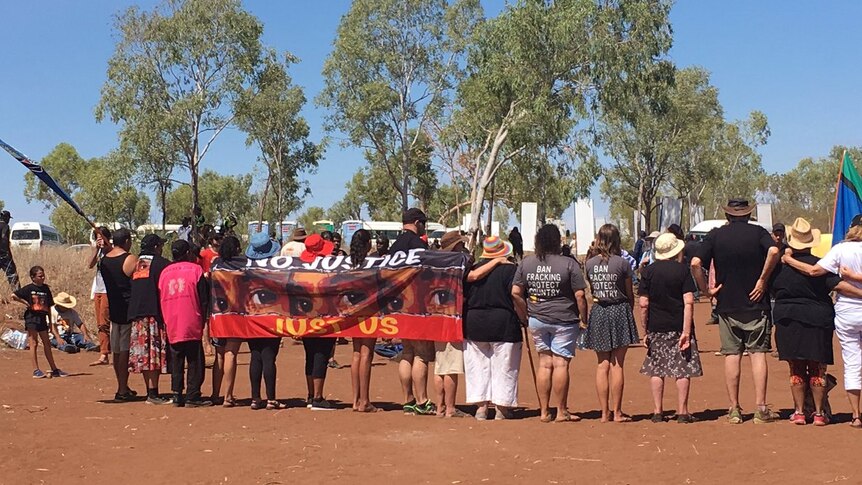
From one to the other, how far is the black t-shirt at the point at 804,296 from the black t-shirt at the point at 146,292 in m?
6.10

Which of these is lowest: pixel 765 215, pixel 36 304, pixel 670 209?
pixel 36 304

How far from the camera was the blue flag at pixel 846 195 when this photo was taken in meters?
15.3

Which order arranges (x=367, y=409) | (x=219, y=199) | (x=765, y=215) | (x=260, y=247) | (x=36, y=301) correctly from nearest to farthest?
(x=367, y=409) < (x=260, y=247) < (x=36, y=301) < (x=765, y=215) < (x=219, y=199)

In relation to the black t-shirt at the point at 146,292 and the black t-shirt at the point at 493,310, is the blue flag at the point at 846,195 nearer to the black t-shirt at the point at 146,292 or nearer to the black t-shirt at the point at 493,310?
the black t-shirt at the point at 493,310

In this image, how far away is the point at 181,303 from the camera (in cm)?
1005

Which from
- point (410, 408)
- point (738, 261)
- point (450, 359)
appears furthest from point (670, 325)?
point (410, 408)

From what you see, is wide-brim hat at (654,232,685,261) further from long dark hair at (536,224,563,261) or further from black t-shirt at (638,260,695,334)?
long dark hair at (536,224,563,261)

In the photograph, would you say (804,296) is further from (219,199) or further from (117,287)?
(219,199)

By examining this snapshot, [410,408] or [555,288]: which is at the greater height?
[555,288]

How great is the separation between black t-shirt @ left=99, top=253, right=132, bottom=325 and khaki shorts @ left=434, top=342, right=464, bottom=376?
3452mm

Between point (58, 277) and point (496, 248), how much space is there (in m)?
14.9

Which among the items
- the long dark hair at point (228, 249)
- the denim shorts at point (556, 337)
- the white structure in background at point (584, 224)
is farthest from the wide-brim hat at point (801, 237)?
the white structure in background at point (584, 224)

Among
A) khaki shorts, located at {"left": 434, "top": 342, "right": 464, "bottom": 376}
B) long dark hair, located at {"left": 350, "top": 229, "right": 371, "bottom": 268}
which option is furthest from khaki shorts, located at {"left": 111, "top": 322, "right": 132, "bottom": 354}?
khaki shorts, located at {"left": 434, "top": 342, "right": 464, "bottom": 376}

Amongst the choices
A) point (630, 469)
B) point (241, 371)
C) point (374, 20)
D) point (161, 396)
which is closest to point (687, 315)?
point (630, 469)
